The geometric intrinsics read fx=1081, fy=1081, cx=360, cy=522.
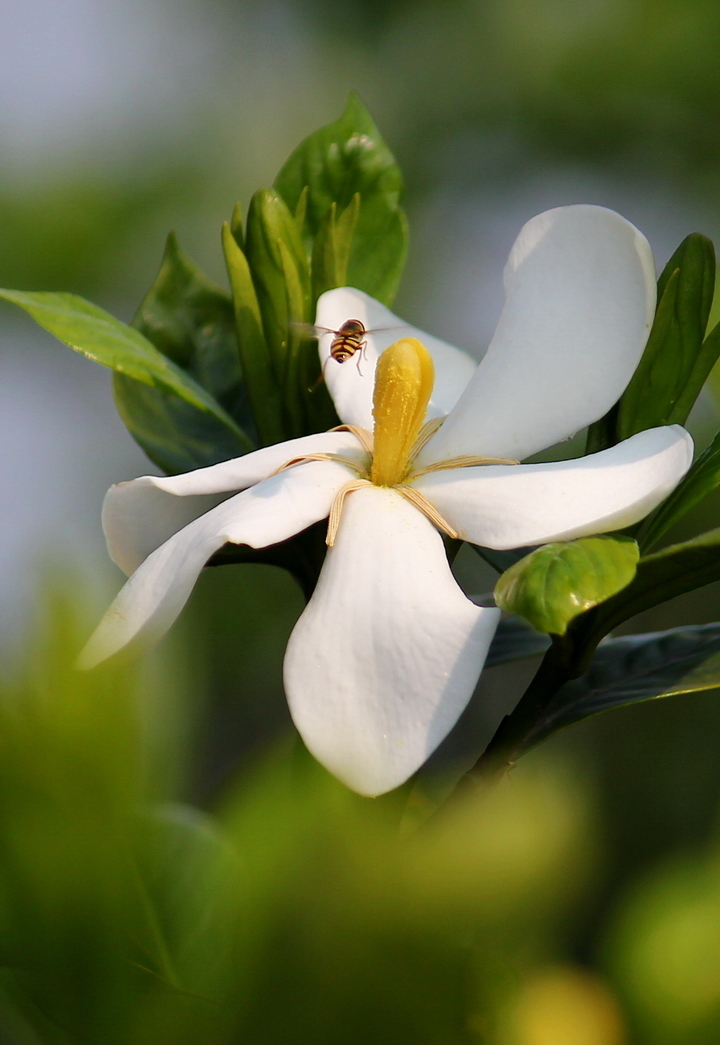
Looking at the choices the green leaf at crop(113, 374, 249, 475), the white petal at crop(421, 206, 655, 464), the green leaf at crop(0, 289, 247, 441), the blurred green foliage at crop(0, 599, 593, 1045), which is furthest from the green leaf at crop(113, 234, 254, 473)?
the blurred green foliage at crop(0, 599, 593, 1045)

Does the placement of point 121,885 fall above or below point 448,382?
below

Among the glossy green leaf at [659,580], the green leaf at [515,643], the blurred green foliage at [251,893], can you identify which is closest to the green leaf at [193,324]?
the green leaf at [515,643]

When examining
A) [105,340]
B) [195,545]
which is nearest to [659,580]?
[195,545]

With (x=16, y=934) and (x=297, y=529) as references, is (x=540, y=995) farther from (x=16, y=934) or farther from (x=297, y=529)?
(x=297, y=529)

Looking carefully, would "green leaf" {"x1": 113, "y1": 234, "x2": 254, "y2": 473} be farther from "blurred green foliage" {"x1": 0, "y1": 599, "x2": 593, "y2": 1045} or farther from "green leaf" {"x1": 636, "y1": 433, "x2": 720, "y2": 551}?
"blurred green foliage" {"x1": 0, "y1": 599, "x2": 593, "y2": 1045}

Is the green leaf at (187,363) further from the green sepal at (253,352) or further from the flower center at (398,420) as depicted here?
the flower center at (398,420)

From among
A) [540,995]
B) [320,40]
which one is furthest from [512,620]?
[320,40]
